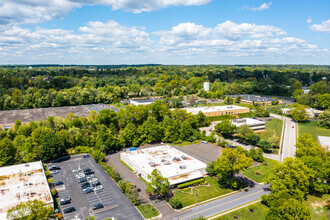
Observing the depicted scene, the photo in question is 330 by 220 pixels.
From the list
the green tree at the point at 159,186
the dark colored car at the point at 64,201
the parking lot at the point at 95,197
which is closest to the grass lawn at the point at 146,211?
the parking lot at the point at 95,197

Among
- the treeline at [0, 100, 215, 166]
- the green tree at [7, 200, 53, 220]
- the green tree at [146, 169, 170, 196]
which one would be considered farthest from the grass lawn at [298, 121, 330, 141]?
the green tree at [7, 200, 53, 220]

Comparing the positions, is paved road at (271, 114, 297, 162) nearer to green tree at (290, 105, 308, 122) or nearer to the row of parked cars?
green tree at (290, 105, 308, 122)

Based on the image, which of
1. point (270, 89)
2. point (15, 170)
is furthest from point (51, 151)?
point (270, 89)

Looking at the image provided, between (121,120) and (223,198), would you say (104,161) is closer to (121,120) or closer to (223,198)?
(121,120)

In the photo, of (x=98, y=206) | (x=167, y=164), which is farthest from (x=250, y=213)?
(x=98, y=206)

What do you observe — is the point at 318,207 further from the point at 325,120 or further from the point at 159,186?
the point at 325,120

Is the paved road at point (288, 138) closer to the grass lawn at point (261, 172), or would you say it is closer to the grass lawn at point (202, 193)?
the grass lawn at point (261, 172)
